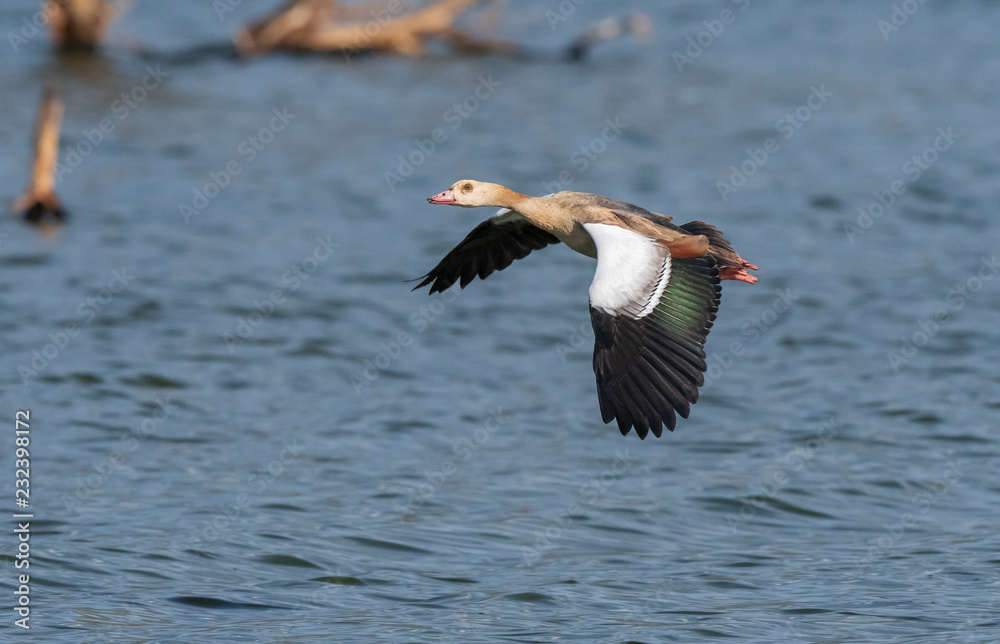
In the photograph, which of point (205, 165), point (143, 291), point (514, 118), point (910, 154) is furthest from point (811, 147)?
point (143, 291)

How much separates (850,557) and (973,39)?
16.5 meters

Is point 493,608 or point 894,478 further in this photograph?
point 894,478

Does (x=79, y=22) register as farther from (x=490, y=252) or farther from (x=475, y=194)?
(x=475, y=194)

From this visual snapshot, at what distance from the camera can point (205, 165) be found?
60.7 feet

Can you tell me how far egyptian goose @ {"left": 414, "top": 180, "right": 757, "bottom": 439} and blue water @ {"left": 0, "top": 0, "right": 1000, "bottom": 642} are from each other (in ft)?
6.17

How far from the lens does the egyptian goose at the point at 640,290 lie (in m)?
6.83

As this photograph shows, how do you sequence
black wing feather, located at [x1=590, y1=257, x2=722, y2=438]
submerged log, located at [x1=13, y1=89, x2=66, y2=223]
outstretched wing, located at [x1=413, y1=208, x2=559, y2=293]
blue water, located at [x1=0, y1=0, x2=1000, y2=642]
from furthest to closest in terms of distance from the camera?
submerged log, located at [x1=13, y1=89, x2=66, y2=223]
blue water, located at [x1=0, y1=0, x2=1000, y2=642]
outstretched wing, located at [x1=413, y1=208, x2=559, y2=293]
black wing feather, located at [x1=590, y1=257, x2=722, y2=438]

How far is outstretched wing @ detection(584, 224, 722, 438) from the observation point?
679 cm

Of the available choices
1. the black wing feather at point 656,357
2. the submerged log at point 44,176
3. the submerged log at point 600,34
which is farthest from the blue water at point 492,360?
the black wing feather at point 656,357

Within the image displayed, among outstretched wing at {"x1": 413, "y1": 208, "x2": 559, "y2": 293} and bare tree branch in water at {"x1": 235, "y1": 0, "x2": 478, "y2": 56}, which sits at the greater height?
bare tree branch in water at {"x1": 235, "y1": 0, "x2": 478, "y2": 56}

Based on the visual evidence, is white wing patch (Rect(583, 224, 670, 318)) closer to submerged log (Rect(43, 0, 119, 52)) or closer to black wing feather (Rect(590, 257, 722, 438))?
black wing feather (Rect(590, 257, 722, 438))

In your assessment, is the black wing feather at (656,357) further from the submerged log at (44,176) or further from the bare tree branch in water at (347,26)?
the bare tree branch in water at (347,26)

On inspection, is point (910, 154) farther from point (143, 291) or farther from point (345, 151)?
point (143, 291)

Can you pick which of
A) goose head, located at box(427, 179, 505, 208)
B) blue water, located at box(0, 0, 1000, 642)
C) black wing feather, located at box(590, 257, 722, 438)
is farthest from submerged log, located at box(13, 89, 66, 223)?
black wing feather, located at box(590, 257, 722, 438)
